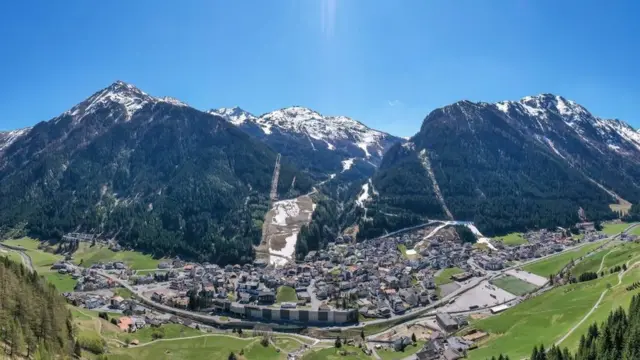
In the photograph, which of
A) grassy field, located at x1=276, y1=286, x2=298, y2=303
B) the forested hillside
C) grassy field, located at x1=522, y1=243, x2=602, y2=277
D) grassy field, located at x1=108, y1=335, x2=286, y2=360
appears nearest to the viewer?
the forested hillside

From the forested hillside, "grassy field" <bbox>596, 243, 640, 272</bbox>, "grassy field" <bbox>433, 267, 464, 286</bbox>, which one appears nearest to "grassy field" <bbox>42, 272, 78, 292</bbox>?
the forested hillside

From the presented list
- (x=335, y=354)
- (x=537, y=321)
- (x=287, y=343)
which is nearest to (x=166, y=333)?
(x=287, y=343)

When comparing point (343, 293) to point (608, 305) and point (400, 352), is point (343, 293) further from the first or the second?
point (608, 305)

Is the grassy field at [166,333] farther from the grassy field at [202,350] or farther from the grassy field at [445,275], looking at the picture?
the grassy field at [445,275]

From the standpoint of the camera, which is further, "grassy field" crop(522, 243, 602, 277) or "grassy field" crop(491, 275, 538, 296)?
"grassy field" crop(522, 243, 602, 277)

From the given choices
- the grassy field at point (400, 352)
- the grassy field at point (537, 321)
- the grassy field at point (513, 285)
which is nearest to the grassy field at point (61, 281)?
the grassy field at point (400, 352)

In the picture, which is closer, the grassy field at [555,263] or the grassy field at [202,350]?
the grassy field at [202,350]

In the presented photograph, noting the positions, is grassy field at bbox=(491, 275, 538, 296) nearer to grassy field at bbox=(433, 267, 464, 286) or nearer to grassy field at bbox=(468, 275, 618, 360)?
grassy field at bbox=(433, 267, 464, 286)
